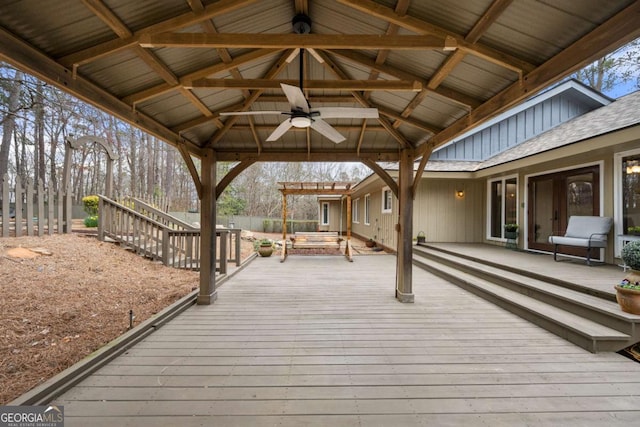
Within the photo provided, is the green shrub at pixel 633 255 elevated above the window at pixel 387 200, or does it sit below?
below

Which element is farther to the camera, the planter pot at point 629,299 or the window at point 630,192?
the window at point 630,192

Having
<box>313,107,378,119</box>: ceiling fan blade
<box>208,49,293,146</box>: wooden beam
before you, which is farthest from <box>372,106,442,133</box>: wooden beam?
<box>208,49,293,146</box>: wooden beam

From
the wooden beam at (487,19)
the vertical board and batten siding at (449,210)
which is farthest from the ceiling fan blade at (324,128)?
the vertical board and batten siding at (449,210)

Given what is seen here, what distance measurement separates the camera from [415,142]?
4691 mm

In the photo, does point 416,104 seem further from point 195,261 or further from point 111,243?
point 111,243

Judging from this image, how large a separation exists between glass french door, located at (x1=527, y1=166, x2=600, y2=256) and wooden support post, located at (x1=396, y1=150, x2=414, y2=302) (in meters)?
4.49

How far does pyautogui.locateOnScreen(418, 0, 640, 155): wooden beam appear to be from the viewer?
1676 mm

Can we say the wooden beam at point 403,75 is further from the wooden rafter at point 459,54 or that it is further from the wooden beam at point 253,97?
the wooden beam at point 253,97

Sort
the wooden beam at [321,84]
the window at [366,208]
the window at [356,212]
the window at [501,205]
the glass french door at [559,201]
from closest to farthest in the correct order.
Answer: the wooden beam at [321,84] < the glass french door at [559,201] < the window at [501,205] < the window at [366,208] < the window at [356,212]

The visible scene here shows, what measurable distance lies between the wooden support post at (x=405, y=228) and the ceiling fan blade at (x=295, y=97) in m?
2.56

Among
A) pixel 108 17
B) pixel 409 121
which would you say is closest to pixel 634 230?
pixel 409 121

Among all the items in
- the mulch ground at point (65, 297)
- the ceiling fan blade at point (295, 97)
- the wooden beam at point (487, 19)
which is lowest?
the mulch ground at point (65, 297)

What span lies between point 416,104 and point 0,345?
5254 millimetres

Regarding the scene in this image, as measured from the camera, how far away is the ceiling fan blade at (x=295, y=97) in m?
2.42
